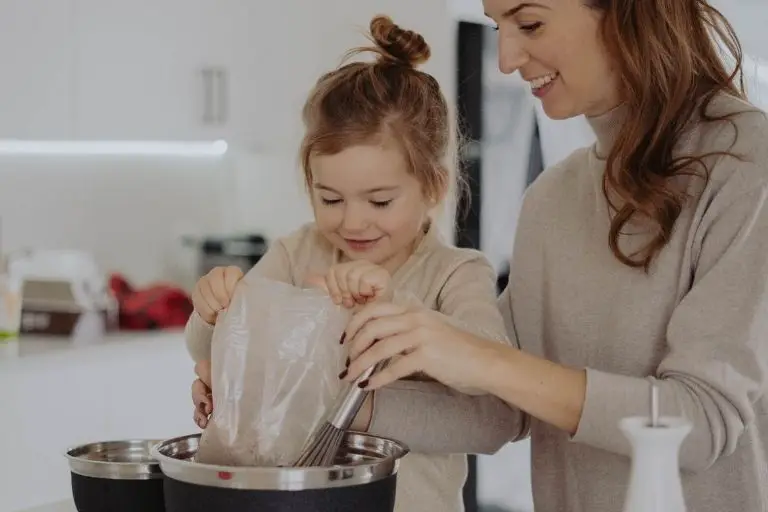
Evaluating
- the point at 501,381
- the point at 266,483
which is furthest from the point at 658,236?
the point at 266,483

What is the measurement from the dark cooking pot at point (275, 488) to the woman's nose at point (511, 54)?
59cm

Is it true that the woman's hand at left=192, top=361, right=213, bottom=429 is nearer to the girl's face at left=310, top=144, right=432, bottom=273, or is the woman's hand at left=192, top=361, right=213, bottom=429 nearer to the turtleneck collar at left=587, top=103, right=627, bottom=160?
the girl's face at left=310, top=144, right=432, bottom=273

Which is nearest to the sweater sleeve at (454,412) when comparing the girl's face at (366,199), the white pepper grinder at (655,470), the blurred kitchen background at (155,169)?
the girl's face at (366,199)

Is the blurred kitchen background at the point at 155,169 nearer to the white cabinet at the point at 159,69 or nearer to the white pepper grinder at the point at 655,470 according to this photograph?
the white cabinet at the point at 159,69

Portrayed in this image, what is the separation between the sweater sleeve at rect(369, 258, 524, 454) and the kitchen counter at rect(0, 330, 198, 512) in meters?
1.57

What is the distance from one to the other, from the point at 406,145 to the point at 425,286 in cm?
20

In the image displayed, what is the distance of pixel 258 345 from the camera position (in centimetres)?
119

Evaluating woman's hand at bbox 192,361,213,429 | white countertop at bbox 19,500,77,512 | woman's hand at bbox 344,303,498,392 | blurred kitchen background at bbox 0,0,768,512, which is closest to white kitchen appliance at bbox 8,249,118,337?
blurred kitchen background at bbox 0,0,768,512

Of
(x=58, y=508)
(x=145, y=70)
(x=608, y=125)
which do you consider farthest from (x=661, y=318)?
(x=145, y=70)

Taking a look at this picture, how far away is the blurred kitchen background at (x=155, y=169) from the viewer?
3051 millimetres

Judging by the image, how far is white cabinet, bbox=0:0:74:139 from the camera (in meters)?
3.08

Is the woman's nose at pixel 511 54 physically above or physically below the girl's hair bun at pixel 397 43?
below

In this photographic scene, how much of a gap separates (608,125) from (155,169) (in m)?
2.58

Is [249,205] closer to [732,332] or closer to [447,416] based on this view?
[447,416]
